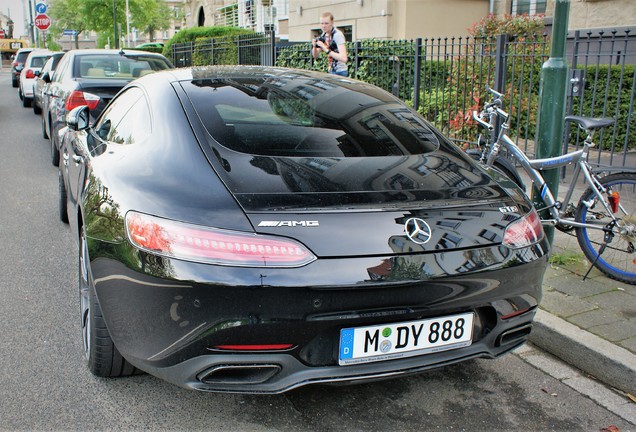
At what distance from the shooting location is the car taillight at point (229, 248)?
2.42 meters

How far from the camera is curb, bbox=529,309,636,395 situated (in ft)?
10.9

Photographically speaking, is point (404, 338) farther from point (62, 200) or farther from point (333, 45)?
point (333, 45)

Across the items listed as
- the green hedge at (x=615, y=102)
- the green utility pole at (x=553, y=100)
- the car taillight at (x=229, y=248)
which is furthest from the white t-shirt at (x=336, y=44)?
the car taillight at (x=229, y=248)

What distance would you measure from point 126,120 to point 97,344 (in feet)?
4.26

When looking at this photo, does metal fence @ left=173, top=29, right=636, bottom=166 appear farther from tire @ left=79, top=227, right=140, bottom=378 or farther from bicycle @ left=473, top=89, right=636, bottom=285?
tire @ left=79, top=227, right=140, bottom=378

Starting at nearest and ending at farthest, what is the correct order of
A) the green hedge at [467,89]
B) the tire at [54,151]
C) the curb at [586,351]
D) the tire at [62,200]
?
the curb at [586,351]
the tire at [62,200]
the green hedge at [467,89]
the tire at [54,151]

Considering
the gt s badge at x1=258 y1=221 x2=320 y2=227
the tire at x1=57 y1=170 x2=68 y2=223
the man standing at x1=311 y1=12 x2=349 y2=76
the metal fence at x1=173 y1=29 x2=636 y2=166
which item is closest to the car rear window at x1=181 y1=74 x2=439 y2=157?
the gt s badge at x1=258 y1=221 x2=320 y2=227

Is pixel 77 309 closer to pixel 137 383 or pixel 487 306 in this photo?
pixel 137 383

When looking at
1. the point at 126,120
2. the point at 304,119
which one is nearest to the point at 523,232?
the point at 304,119

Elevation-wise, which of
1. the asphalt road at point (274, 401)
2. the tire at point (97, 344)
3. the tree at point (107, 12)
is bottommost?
the asphalt road at point (274, 401)

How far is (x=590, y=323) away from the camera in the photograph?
379 centimetres

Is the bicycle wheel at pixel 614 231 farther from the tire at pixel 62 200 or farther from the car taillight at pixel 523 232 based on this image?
the tire at pixel 62 200

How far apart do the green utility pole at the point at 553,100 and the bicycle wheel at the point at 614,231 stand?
270 millimetres

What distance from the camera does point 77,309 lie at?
421cm
